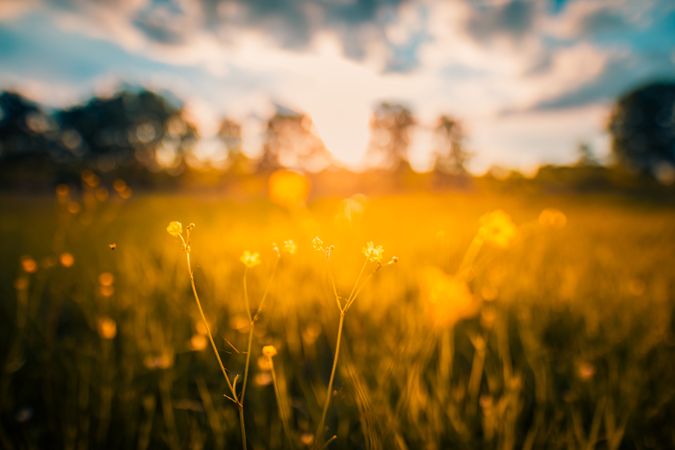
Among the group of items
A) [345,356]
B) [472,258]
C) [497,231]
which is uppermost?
[497,231]

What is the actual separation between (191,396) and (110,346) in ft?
2.12

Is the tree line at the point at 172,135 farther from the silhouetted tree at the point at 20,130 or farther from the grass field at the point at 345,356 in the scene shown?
the grass field at the point at 345,356

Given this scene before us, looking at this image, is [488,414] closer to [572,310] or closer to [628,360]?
[628,360]

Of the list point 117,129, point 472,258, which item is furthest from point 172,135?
point 472,258

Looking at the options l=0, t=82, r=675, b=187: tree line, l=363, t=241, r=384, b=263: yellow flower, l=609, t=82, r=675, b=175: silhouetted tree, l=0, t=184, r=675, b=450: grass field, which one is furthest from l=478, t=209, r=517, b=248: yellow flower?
l=609, t=82, r=675, b=175: silhouetted tree

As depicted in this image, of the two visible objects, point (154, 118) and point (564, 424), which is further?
point (154, 118)

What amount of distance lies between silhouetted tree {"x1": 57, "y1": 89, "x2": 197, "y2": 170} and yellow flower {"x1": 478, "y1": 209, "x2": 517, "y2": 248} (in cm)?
3568

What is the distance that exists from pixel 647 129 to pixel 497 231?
155ft

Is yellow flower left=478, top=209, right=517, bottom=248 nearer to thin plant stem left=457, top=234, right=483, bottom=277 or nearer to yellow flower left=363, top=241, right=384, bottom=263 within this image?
thin plant stem left=457, top=234, right=483, bottom=277

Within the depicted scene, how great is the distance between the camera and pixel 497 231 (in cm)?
133

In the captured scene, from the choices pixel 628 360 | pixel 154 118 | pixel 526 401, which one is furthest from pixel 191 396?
pixel 154 118

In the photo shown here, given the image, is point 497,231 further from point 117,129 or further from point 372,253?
point 117,129

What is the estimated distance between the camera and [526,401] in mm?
1601

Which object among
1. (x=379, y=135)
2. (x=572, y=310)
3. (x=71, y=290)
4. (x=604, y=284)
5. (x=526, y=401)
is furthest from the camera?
(x=379, y=135)
